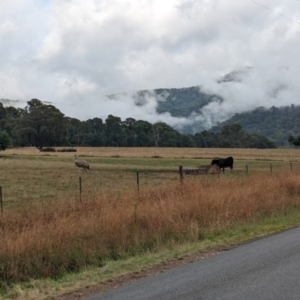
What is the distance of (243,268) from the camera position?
7.85 metres

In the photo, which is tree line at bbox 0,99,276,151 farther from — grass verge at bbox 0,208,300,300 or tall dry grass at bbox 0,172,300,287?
grass verge at bbox 0,208,300,300

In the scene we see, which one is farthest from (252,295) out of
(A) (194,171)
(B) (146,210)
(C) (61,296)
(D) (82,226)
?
(A) (194,171)

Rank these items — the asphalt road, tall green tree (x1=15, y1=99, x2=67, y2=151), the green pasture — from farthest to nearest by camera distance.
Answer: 1. tall green tree (x1=15, y1=99, x2=67, y2=151)
2. the green pasture
3. the asphalt road

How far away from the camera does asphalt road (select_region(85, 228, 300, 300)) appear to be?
6379 mm

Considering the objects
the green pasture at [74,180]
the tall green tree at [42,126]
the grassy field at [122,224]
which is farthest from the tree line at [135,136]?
the grassy field at [122,224]

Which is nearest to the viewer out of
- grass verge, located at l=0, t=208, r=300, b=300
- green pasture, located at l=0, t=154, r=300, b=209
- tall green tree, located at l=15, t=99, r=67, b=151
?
grass verge, located at l=0, t=208, r=300, b=300

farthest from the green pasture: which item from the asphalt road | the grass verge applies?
the asphalt road

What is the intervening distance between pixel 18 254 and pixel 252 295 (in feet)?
14.2

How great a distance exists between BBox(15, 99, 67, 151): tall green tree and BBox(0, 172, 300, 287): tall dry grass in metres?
107

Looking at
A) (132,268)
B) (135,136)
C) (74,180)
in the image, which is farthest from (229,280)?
(135,136)

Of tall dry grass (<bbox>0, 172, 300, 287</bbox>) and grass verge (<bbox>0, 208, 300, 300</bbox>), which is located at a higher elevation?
tall dry grass (<bbox>0, 172, 300, 287</bbox>)

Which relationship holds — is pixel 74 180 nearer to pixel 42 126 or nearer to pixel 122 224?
pixel 122 224

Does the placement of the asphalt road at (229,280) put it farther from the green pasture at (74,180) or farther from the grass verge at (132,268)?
the green pasture at (74,180)

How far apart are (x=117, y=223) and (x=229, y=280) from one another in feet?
13.6
